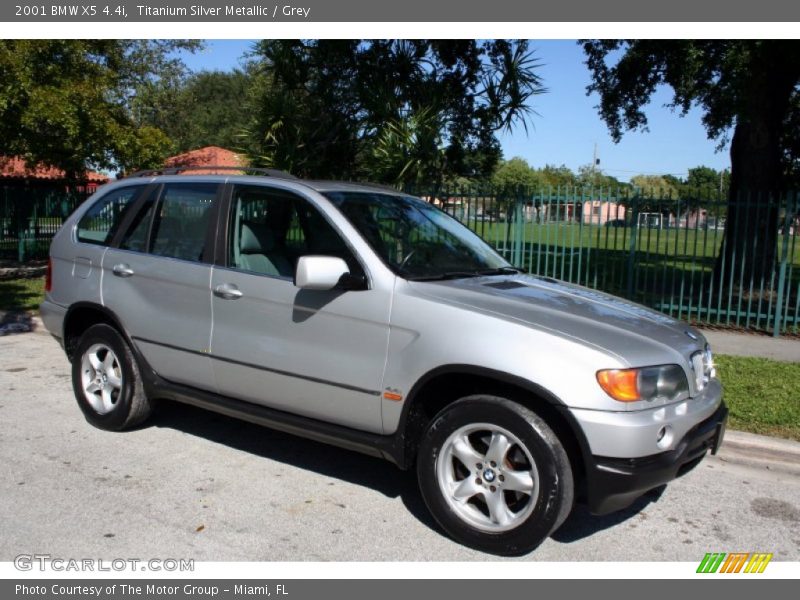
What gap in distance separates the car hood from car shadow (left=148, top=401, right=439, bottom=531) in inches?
51.3

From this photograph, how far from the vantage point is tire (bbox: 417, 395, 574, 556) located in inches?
137

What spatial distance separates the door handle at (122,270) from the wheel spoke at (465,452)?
272 cm

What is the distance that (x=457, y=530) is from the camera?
3.76 metres

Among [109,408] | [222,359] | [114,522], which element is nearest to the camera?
[114,522]

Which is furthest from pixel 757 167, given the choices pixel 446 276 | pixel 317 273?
pixel 317 273

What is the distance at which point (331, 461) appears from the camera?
199 inches

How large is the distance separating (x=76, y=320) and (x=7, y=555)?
236 cm

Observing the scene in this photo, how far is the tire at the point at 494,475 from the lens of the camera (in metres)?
3.48

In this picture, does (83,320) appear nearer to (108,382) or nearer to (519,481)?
(108,382)

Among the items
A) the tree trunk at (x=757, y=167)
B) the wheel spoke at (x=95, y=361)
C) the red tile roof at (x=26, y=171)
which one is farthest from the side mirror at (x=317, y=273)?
the red tile roof at (x=26, y=171)

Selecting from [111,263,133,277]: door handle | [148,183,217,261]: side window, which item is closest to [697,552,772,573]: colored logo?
[148,183,217,261]: side window

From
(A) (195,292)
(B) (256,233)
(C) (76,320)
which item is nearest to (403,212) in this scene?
(B) (256,233)

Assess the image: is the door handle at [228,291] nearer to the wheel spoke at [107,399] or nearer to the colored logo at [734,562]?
the wheel spoke at [107,399]

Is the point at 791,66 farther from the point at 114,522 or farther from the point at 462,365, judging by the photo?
the point at 114,522
